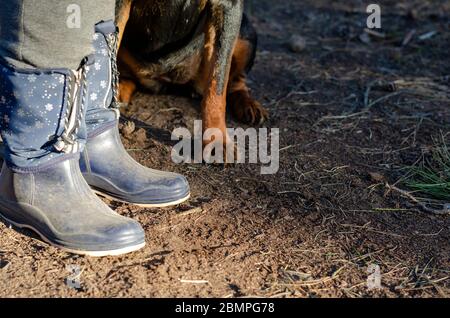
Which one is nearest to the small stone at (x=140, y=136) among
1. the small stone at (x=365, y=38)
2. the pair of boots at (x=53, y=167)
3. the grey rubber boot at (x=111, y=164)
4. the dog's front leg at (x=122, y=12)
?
the dog's front leg at (x=122, y=12)

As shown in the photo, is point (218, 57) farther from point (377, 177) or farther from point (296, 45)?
point (296, 45)

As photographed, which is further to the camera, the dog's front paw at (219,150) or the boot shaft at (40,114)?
the dog's front paw at (219,150)

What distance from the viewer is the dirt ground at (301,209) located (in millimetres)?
2197

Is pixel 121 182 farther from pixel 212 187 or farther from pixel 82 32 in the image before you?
pixel 82 32

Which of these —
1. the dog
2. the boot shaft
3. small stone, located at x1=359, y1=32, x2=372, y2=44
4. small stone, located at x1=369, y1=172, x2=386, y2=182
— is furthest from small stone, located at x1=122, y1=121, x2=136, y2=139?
small stone, located at x1=359, y1=32, x2=372, y2=44

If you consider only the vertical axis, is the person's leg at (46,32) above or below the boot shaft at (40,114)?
above

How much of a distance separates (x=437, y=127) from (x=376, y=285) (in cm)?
168

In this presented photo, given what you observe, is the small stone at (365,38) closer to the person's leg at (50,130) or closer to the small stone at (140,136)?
the small stone at (140,136)

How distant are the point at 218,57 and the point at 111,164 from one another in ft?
3.02

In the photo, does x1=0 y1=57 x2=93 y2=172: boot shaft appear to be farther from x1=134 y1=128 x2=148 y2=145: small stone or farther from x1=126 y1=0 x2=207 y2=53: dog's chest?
x1=126 y1=0 x2=207 y2=53: dog's chest

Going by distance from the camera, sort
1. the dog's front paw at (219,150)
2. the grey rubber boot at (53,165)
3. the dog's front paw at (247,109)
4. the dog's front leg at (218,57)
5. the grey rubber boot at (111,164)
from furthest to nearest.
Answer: the dog's front paw at (247,109)
the dog's front leg at (218,57)
the dog's front paw at (219,150)
the grey rubber boot at (111,164)
the grey rubber boot at (53,165)

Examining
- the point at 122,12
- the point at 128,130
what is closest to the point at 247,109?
Answer: the point at 128,130

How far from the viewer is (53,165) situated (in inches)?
91.0

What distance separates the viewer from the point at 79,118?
2.34m
